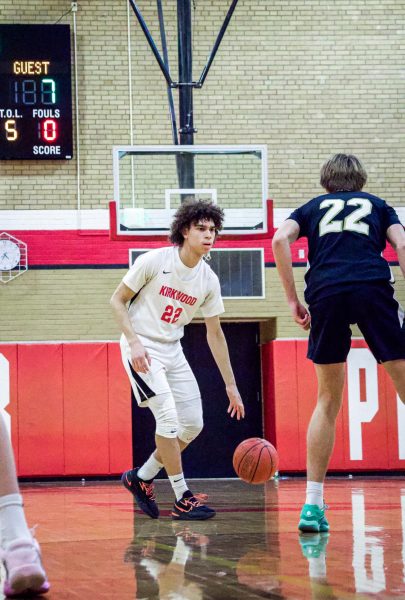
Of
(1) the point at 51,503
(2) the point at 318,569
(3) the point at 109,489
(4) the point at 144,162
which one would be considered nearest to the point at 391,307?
(2) the point at 318,569

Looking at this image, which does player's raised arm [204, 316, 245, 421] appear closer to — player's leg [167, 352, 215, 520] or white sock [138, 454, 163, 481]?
player's leg [167, 352, 215, 520]

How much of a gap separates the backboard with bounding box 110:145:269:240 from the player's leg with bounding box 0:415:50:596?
7381 millimetres

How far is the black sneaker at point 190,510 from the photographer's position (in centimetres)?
584

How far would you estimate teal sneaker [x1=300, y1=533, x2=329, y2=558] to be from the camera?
3.99m

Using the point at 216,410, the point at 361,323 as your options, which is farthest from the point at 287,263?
the point at 216,410

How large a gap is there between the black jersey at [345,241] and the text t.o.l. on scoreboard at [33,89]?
28.3ft

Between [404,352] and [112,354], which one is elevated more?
[404,352]

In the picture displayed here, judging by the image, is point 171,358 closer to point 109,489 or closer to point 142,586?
point 142,586

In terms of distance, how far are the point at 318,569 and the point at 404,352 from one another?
1.42 metres

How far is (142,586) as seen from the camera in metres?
3.31

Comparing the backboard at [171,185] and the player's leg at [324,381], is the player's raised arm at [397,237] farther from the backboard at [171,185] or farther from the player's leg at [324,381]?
→ the backboard at [171,185]

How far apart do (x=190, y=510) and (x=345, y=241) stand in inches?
83.1

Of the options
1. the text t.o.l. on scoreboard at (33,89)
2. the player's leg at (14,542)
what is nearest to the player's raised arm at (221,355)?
the player's leg at (14,542)

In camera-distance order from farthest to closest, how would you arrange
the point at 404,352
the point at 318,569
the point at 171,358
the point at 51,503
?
1. the point at 51,503
2. the point at 171,358
3. the point at 404,352
4. the point at 318,569
